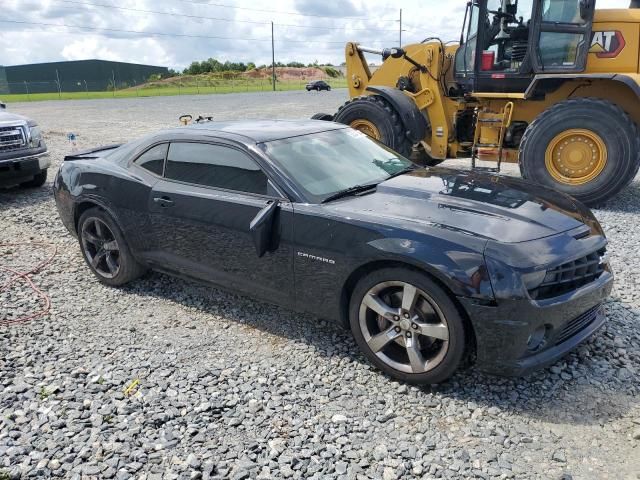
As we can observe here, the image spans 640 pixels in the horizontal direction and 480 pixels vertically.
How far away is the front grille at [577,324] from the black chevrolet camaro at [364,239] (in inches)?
0.5

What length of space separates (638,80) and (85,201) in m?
6.32

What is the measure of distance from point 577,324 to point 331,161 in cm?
200

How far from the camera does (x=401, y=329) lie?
3084 mm

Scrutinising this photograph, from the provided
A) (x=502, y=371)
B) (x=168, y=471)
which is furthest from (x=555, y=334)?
(x=168, y=471)

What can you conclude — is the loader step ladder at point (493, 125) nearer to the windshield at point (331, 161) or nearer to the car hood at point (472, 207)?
the windshield at point (331, 161)

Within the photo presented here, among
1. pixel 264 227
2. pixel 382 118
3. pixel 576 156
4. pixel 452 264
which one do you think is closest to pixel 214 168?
pixel 264 227

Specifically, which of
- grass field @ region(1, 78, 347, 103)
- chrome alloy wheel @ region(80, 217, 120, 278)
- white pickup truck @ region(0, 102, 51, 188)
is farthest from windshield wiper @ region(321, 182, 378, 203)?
grass field @ region(1, 78, 347, 103)

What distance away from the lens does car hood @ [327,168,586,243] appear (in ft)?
9.82

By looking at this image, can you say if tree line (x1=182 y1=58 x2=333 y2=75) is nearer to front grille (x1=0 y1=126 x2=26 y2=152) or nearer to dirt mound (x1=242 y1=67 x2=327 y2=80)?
dirt mound (x1=242 y1=67 x2=327 y2=80)

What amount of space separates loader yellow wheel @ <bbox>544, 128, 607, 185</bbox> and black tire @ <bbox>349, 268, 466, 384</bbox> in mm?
4628

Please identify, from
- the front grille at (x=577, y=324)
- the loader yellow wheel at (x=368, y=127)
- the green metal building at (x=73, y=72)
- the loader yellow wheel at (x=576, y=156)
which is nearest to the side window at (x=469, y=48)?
the loader yellow wheel at (x=368, y=127)

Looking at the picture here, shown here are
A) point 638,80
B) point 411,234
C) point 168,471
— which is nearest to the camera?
point 168,471

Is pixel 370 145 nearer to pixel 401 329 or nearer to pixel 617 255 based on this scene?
pixel 401 329

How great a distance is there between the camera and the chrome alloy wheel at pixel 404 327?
2969mm
